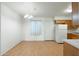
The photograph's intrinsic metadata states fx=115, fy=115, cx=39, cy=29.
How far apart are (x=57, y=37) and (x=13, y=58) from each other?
706 cm

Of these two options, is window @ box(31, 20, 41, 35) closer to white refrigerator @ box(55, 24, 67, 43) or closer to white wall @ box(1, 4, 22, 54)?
white refrigerator @ box(55, 24, 67, 43)

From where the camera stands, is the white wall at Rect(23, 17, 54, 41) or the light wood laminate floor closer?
the light wood laminate floor

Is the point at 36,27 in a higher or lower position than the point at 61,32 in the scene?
higher

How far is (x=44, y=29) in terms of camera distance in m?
8.84

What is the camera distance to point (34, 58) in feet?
3.87

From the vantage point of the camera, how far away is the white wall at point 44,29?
28.8ft

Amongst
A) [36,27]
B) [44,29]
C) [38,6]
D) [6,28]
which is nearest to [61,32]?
[44,29]

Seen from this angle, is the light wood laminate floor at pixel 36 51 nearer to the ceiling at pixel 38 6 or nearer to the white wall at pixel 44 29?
the ceiling at pixel 38 6

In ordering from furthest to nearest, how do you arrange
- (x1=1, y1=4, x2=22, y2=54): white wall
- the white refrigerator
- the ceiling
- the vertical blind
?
the vertical blind < the white refrigerator < (x1=1, y1=4, x2=22, y2=54): white wall < the ceiling

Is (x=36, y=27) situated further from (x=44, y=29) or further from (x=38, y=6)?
(x=38, y=6)

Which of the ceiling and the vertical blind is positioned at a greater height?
the ceiling

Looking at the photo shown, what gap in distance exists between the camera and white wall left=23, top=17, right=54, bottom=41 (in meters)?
8.77

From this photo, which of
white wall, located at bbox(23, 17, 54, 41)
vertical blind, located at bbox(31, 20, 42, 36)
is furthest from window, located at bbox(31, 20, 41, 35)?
white wall, located at bbox(23, 17, 54, 41)

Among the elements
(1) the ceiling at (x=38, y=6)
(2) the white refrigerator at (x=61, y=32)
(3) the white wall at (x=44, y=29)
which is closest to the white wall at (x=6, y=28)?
(1) the ceiling at (x=38, y=6)
